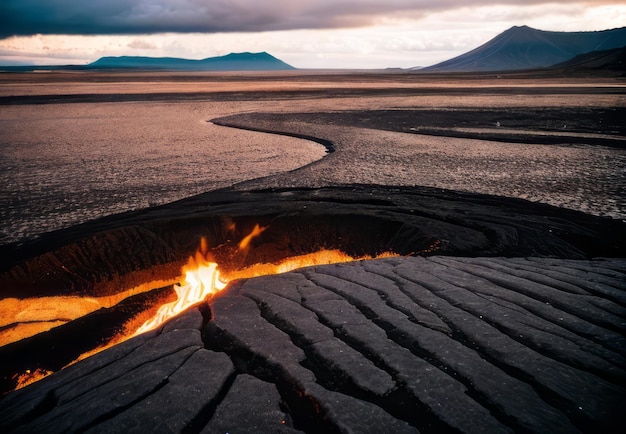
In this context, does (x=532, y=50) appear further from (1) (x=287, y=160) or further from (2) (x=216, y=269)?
(2) (x=216, y=269)

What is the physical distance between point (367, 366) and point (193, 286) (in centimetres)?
159

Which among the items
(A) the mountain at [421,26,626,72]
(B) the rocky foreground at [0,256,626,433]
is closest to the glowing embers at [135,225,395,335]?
(B) the rocky foreground at [0,256,626,433]

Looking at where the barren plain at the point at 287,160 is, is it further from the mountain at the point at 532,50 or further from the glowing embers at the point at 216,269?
the mountain at the point at 532,50

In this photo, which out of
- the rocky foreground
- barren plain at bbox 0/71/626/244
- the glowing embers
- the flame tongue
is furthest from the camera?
barren plain at bbox 0/71/626/244

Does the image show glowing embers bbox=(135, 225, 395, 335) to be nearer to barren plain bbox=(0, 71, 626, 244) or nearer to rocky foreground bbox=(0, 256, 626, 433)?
rocky foreground bbox=(0, 256, 626, 433)

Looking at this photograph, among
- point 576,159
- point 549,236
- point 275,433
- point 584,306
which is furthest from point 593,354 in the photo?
point 576,159

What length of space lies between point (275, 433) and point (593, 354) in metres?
1.18

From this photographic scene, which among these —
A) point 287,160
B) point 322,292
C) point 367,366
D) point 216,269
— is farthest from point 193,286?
point 287,160

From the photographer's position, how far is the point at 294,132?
7926 mm

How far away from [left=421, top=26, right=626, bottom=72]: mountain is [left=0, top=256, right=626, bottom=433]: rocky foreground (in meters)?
173

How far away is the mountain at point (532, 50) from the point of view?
548ft

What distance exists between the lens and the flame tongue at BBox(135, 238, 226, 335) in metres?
2.41

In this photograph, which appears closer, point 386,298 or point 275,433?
point 275,433

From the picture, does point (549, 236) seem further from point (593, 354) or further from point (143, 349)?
point (143, 349)
